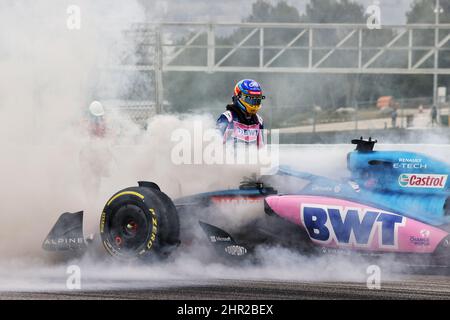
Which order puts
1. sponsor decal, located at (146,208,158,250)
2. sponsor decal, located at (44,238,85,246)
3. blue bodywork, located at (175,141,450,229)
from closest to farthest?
blue bodywork, located at (175,141,450,229), sponsor decal, located at (146,208,158,250), sponsor decal, located at (44,238,85,246)

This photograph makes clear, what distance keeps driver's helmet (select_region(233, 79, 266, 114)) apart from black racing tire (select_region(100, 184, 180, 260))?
1475 mm

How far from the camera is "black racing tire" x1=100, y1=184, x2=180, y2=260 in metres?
7.16

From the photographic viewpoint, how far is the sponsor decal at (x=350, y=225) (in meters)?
6.69

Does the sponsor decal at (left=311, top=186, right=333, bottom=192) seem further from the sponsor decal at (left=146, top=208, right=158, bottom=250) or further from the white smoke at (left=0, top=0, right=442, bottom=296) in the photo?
the sponsor decal at (left=146, top=208, right=158, bottom=250)

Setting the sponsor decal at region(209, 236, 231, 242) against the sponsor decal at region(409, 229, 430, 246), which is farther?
the sponsor decal at region(209, 236, 231, 242)

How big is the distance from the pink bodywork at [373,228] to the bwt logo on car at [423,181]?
51 cm

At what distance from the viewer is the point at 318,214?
6.92 m

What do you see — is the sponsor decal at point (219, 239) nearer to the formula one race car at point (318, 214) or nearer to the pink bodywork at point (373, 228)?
the formula one race car at point (318, 214)

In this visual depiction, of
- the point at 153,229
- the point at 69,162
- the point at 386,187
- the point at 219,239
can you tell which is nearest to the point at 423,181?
the point at 386,187

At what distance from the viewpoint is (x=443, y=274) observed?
6.76 m

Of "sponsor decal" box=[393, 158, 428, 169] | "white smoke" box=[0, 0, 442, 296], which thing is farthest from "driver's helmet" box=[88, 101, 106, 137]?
"sponsor decal" box=[393, 158, 428, 169]

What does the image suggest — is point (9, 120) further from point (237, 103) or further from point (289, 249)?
point (289, 249)

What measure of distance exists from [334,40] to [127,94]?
12.6m

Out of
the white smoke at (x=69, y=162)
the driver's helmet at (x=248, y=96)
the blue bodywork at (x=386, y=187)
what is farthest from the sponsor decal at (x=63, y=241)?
the driver's helmet at (x=248, y=96)
